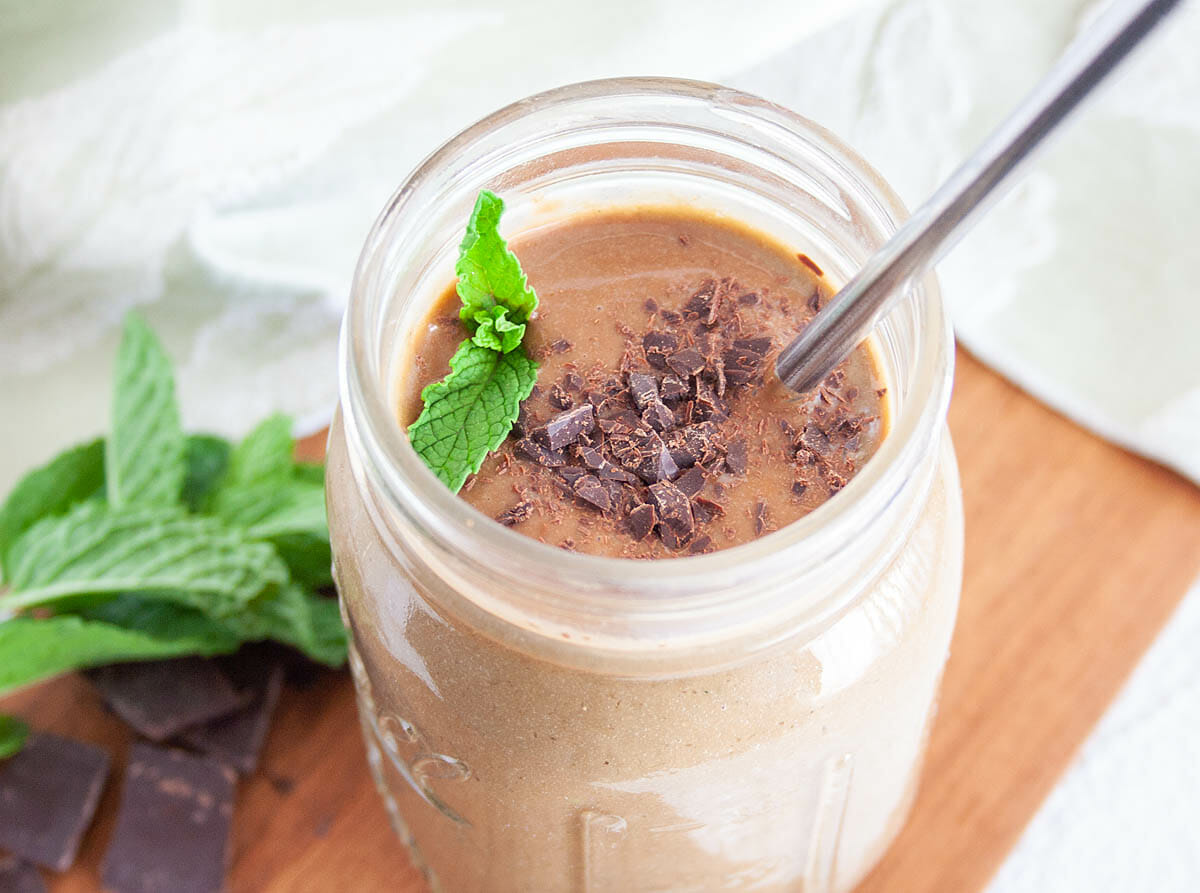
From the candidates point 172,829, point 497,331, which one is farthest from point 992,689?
point 172,829

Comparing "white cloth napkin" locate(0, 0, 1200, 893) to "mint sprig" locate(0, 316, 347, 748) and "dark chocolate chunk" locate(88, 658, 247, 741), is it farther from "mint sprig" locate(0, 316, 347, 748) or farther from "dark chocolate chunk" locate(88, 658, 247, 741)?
"dark chocolate chunk" locate(88, 658, 247, 741)

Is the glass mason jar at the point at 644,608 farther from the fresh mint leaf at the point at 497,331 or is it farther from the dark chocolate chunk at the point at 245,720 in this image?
the dark chocolate chunk at the point at 245,720

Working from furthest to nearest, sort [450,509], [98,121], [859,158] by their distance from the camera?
[98,121], [859,158], [450,509]

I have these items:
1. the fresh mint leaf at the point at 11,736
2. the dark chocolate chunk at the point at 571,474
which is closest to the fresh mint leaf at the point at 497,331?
the dark chocolate chunk at the point at 571,474

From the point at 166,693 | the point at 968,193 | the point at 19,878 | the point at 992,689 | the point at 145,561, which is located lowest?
the point at 19,878

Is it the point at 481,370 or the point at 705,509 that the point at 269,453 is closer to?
the point at 481,370

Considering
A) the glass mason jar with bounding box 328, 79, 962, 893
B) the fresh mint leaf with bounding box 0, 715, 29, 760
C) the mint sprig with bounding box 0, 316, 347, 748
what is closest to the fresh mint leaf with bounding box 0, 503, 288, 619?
the mint sprig with bounding box 0, 316, 347, 748

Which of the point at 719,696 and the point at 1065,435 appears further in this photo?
the point at 1065,435

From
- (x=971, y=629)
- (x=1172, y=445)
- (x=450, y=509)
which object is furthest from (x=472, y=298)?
(x=1172, y=445)

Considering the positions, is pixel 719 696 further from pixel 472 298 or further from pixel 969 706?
pixel 969 706
